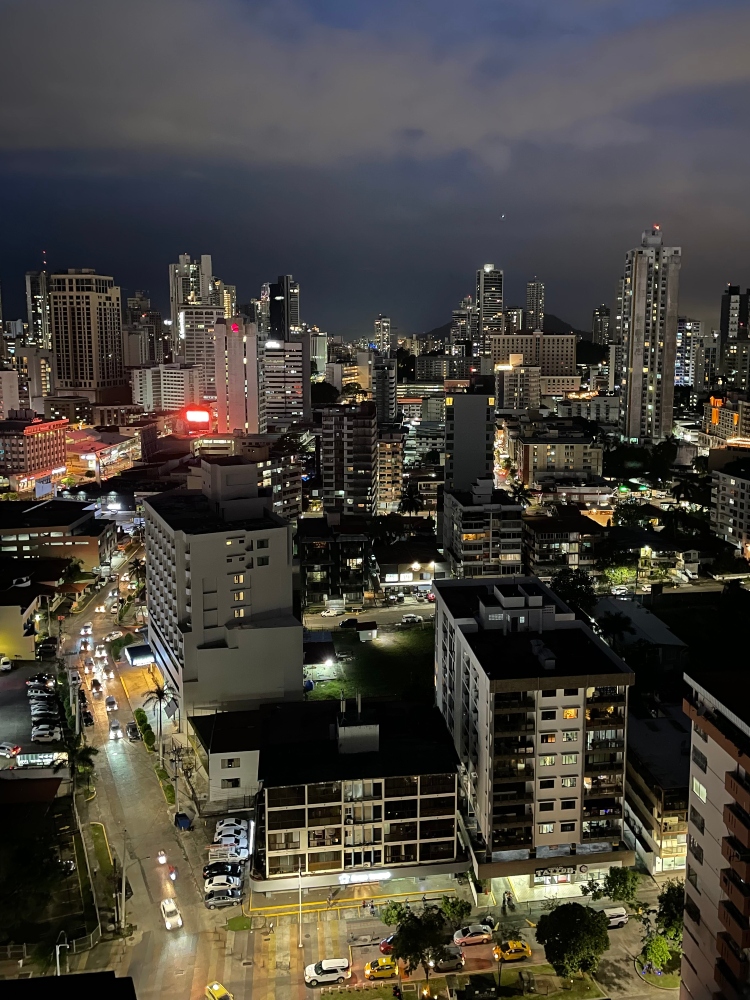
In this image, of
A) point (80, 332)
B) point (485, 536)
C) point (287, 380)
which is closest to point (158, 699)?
point (485, 536)

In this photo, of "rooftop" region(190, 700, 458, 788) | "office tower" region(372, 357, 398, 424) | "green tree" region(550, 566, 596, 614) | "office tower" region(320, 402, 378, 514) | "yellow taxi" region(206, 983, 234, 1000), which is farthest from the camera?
"office tower" region(372, 357, 398, 424)

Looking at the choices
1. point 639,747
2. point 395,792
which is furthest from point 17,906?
point 639,747

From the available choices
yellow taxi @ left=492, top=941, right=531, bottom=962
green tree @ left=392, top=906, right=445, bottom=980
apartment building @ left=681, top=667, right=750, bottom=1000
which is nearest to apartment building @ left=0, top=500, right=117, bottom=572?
green tree @ left=392, top=906, right=445, bottom=980

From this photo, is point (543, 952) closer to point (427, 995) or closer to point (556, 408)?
point (427, 995)

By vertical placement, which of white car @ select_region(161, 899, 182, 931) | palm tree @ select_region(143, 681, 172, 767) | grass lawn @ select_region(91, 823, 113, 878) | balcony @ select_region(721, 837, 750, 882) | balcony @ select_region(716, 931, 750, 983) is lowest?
white car @ select_region(161, 899, 182, 931)

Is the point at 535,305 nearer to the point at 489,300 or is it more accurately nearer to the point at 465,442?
the point at 489,300

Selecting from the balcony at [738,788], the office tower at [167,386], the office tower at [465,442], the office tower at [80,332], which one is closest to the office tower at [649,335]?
the office tower at [465,442]

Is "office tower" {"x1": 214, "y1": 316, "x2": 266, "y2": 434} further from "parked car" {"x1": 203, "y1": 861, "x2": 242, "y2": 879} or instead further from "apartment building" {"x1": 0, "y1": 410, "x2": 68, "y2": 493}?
"parked car" {"x1": 203, "y1": 861, "x2": 242, "y2": 879}
